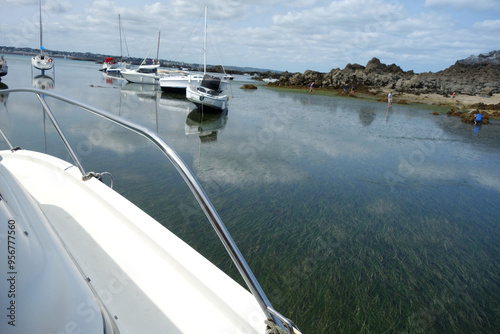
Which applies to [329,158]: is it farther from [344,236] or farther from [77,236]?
[77,236]

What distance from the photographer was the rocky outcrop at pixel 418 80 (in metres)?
47.5

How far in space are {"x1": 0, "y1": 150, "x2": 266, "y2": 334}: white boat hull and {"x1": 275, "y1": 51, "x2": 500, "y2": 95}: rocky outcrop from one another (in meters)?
49.1

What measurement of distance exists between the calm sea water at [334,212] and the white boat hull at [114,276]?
1.89m

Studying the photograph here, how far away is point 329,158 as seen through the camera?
1002 cm

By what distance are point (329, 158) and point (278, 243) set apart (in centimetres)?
579

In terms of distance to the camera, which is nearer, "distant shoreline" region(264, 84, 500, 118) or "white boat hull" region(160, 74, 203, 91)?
"white boat hull" region(160, 74, 203, 91)

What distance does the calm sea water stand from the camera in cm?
388

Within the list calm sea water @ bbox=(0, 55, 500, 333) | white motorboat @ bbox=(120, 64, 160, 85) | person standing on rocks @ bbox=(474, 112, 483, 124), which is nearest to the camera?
calm sea water @ bbox=(0, 55, 500, 333)

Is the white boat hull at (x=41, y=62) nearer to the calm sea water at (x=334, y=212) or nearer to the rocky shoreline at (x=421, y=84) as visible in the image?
the calm sea water at (x=334, y=212)

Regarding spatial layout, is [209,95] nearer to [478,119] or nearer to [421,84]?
[478,119]

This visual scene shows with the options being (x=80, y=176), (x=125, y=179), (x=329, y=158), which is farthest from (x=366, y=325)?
(x=329, y=158)

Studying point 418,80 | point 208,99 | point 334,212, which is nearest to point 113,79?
point 208,99

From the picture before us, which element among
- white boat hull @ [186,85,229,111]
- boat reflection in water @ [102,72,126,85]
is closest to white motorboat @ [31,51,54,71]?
boat reflection in water @ [102,72,126,85]

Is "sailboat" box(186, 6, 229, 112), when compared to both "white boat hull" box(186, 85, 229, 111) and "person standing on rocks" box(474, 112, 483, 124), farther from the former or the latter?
"person standing on rocks" box(474, 112, 483, 124)
